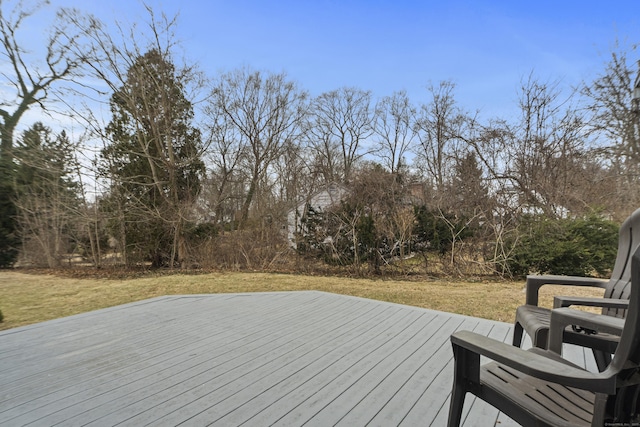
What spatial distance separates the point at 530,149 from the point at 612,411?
11426 millimetres

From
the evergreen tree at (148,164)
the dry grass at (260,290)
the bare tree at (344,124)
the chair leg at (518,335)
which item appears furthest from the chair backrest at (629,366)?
the bare tree at (344,124)

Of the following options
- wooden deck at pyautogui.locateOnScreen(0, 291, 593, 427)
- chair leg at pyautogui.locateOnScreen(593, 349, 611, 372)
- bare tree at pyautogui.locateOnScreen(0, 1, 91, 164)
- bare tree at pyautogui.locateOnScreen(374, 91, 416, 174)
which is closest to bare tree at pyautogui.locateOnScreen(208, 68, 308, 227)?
bare tree at pyautogui.locateOnScreen(0, 1, 91, 164)

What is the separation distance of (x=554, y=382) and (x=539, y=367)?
0.18 ft

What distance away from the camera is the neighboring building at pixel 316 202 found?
919 cm

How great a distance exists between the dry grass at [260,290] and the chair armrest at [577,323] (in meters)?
2.59

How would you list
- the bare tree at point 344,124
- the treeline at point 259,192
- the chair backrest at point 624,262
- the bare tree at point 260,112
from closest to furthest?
1. the chair backrest at point 624,262
2. the treeline at point 259,192
3. the bare tree at point 260,112
4. the bare tree at point 344,124

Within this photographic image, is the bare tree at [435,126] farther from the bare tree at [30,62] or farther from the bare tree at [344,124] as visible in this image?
the bare tree at [30,62]

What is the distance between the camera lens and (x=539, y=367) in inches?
38.7

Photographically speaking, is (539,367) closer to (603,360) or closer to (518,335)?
(603,360)

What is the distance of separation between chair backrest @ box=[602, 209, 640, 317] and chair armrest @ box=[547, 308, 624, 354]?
0.62m

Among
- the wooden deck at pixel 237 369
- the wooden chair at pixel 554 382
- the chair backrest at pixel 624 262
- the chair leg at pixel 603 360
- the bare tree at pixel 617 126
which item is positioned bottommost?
the wooden deck at pixel 237 369

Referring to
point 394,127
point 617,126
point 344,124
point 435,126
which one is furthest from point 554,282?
point 344,124

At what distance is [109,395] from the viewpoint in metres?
2.03

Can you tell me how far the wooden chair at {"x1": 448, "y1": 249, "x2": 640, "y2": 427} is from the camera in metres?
0.93
